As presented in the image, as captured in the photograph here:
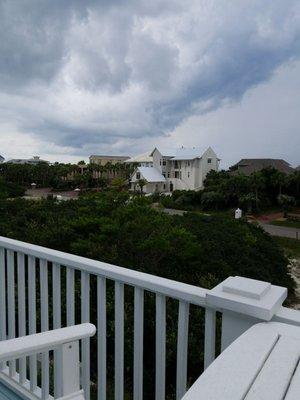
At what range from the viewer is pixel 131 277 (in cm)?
164

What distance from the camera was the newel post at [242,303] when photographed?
126 centimetres

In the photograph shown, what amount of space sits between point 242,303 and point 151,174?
4187cm

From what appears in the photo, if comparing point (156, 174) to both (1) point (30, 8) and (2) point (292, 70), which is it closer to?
(2) point (292, 70)

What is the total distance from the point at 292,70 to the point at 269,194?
24491mm

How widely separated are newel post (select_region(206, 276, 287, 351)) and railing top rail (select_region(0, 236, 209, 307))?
0.28 feet

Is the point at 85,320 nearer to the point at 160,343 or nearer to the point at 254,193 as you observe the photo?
the point at 160,343

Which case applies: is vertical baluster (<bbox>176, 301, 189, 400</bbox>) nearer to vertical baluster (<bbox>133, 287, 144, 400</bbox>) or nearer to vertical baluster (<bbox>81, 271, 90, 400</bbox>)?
vertical baluster (<bbox>133, 287, 144, 400</bbox>)

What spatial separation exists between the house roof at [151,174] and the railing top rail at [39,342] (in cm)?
4030

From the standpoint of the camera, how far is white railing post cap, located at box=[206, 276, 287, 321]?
125cm

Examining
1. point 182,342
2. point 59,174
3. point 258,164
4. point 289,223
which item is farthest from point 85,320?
point 59,174

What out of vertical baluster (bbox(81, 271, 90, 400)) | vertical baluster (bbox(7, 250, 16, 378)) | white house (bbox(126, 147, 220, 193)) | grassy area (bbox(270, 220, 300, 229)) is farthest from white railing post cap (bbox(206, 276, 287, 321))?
white house (bbox(126, 147, 220, 193))

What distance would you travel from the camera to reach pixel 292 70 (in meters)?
8.32

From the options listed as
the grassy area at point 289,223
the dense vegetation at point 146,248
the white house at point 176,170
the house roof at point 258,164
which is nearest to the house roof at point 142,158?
the white house at point 176,170

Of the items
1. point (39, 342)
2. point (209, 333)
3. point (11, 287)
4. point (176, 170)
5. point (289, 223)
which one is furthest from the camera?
point (176, 170)
